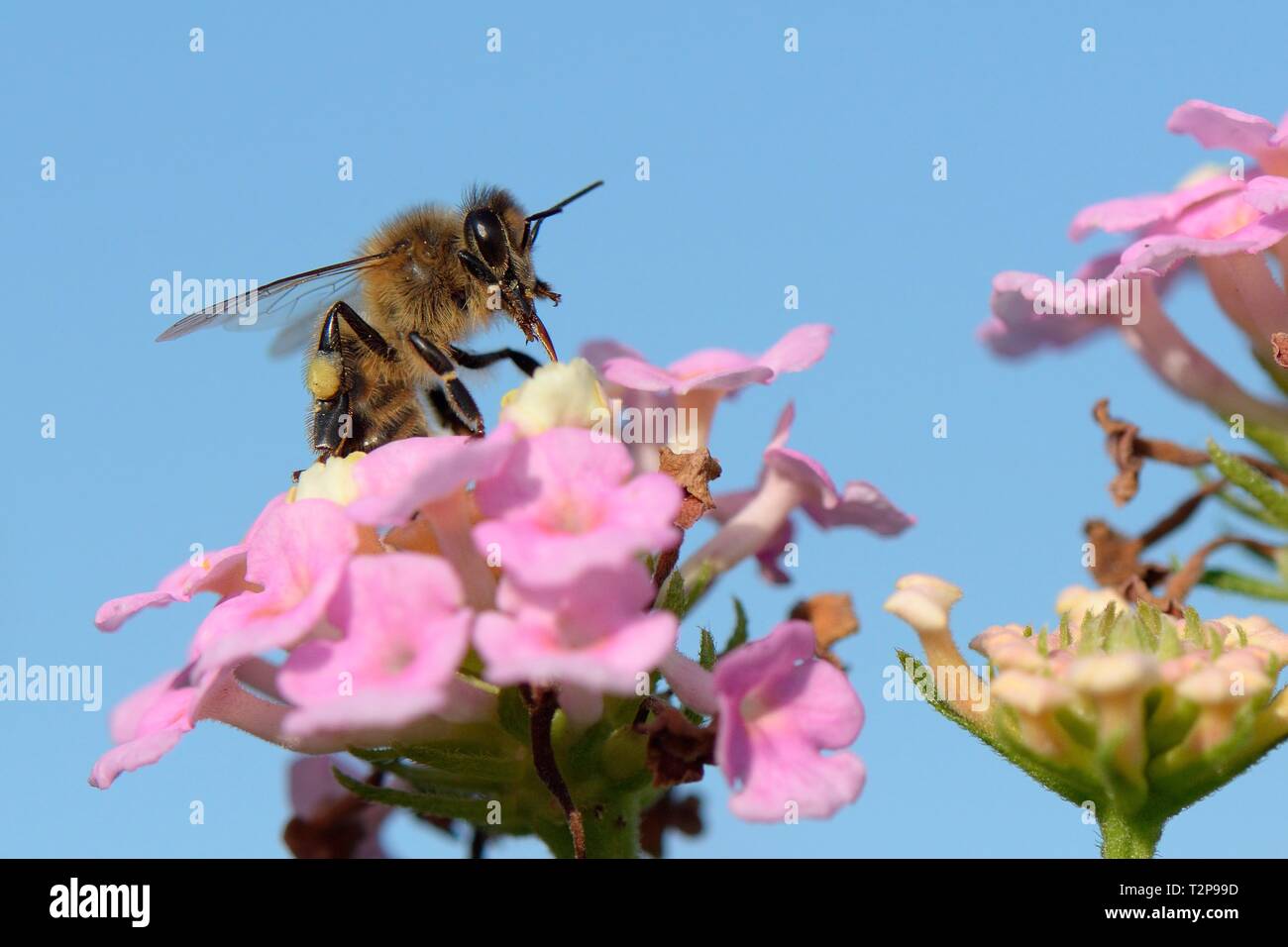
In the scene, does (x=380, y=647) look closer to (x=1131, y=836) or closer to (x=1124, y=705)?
(x=1124, y=705)

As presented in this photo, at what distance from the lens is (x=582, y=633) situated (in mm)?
2629

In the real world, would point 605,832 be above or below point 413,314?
below

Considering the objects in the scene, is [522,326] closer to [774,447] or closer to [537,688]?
[774,447]

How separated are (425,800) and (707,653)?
2.06 ft

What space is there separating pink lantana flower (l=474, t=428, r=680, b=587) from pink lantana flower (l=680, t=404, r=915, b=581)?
83 centimetres

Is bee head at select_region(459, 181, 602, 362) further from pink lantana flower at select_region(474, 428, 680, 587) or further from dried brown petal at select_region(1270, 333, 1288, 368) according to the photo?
dried brown petal at select_region(1270, 333, 1288, 368)

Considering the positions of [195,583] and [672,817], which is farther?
[672,817]

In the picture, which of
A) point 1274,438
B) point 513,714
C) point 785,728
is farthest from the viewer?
point 1274,438

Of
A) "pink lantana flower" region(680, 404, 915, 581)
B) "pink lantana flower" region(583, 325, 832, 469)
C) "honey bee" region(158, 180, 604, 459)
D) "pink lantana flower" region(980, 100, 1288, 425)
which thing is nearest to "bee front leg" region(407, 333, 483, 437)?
"honey bee" region(158, 180, 604, 459)

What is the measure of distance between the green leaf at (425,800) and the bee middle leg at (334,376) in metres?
1.22

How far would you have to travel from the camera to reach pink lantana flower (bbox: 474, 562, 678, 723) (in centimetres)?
250

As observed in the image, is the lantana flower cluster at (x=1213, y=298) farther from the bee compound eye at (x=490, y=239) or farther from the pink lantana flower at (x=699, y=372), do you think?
the bee compound eye at (x=490, y=239)

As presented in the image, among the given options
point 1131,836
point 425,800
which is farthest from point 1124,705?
point 425,800
